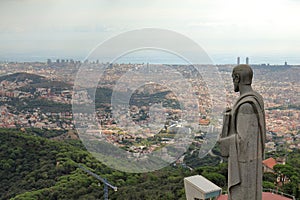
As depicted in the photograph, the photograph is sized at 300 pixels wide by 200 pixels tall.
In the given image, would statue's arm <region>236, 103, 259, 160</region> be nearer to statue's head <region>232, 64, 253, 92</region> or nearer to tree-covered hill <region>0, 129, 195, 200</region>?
statue's head <region>232, 64, 253, 92</region>

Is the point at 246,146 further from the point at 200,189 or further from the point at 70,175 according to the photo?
the point at 70,175

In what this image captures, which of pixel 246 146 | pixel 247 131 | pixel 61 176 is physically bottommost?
pixel 61 176

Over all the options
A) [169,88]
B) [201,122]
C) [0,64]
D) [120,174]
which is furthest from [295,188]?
[0,64]

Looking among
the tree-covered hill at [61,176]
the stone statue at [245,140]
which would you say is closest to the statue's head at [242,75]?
the stone statue at [245,140]

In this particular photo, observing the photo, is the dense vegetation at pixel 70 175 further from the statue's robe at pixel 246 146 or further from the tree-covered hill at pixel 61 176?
the statue's robe at pixel 246 146

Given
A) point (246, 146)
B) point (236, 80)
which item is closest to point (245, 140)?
point (246, 146)
